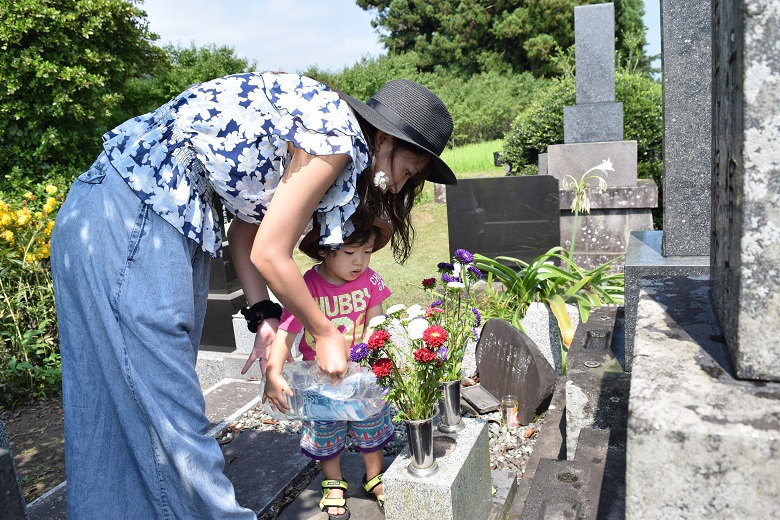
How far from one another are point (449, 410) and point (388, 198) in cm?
87

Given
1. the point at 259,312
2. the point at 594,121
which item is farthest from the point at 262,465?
the point at 594,121

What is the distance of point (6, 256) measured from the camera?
13.6 feet

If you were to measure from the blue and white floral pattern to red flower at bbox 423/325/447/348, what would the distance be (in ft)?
1.94

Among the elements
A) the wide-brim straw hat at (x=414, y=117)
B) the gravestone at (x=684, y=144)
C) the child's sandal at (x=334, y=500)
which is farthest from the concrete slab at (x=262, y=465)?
the gravestone at (x=684, y=144)

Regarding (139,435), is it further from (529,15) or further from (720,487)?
(529,15)

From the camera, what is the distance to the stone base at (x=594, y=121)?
736cm

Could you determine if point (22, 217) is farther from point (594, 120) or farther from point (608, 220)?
point (594, 120)

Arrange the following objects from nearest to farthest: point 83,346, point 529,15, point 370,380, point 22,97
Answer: point 83,346 → point 370,380 → point 22,97 → point 529,15

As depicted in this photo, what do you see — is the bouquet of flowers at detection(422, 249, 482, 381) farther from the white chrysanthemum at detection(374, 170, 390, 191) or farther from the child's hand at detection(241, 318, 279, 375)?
the white chrysanthemum at detection(374, 170, 390, 191)

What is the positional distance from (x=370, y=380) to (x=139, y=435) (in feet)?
2.77

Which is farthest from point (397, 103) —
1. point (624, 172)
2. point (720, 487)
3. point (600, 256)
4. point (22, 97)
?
point (22, 97)

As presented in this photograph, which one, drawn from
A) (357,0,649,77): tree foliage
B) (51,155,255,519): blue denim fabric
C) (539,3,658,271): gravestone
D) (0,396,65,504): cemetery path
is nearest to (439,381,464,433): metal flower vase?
(51,155,255,519): blue denim fabric

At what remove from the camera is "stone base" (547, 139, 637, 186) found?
23.0 ft

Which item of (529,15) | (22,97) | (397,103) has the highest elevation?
(529,15)
